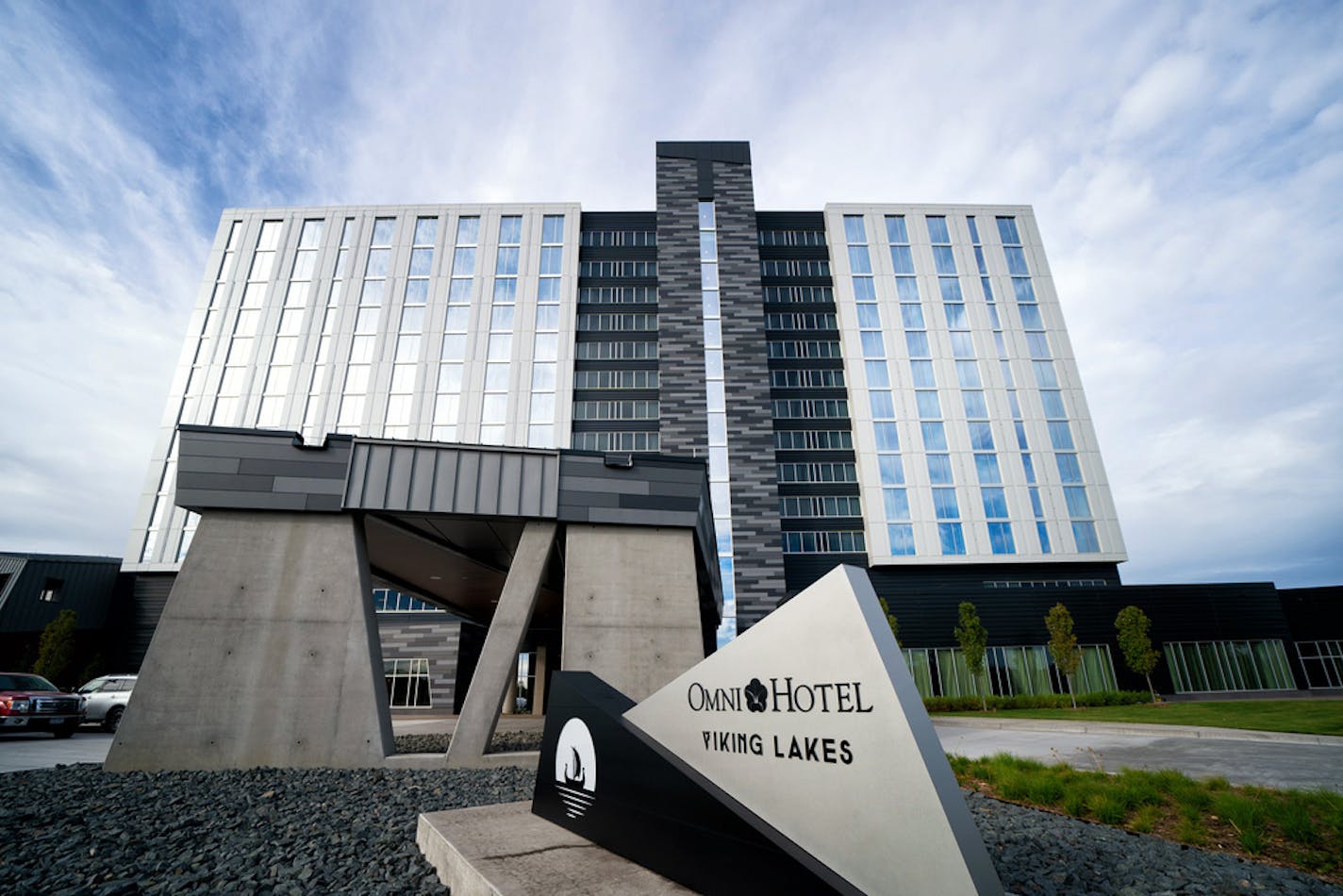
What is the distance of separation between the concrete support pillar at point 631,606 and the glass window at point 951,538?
1510 inches

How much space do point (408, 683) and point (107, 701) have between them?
18.8m

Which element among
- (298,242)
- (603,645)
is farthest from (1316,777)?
(298,242)

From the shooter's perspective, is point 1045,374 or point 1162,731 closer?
point 1162,731

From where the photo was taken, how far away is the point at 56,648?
35375 mm

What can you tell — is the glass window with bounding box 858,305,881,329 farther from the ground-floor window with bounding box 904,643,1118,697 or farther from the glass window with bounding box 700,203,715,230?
the ground-floor window with bounding box 904,643,1118,697

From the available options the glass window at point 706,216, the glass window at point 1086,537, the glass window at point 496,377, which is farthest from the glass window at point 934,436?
the glass window at point 496,377

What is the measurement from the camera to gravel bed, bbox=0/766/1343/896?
5668 mm

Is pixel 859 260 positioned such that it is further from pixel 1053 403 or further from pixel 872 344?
pixel 1053 403

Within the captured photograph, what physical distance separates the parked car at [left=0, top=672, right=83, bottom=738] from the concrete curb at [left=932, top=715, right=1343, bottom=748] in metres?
32.0

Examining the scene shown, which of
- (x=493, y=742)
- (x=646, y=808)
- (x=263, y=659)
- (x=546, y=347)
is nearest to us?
(x=646, y=808)

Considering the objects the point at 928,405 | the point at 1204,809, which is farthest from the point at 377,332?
the point at 1204,809

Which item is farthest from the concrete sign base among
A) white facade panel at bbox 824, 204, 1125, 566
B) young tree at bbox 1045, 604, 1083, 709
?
white facade panel at bbox 824, 204, 1125, 566

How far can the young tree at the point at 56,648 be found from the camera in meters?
35.2

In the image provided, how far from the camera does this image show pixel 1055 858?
639 cm
